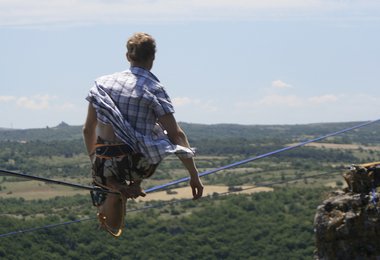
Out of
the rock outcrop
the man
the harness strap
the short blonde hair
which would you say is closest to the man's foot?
the man

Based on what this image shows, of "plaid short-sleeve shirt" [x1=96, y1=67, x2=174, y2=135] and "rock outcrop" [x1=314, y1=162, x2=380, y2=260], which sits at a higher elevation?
"plaid short-sleeve shirt" [x1=96, y1=67, x2=174, y2=135]

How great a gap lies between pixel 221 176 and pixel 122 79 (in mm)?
121732

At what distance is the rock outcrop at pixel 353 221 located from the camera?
29.7ft

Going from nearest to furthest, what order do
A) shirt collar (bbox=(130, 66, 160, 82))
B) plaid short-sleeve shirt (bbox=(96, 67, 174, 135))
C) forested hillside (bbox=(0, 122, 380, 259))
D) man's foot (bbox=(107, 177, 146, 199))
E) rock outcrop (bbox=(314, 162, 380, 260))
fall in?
1. plaid short-sleeve shirt (bbox=(96, 67, 174, 135))
2. shirt collar (bbox=(130, 66, 160, 82))
3. man's foot (bbox=(107, 177, 146, 199))
4. rock outcrop (bbox=(314, 162, 380, 260))
5. forested hillside (bbox=(0, 122, 380, 259))

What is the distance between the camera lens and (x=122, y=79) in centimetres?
703

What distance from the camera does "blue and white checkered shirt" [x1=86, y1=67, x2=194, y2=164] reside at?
6.94 metres

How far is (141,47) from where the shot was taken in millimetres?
6992

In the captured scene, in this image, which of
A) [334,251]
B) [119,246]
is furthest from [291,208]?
[334,251]

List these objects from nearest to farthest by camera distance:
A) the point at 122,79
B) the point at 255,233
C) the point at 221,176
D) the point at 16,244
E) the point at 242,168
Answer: the point at 122,79 < the point at 16,244 < the point at 255,233 < the point at 221,176 < the point at 242,168

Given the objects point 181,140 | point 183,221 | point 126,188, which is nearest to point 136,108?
point 181,140

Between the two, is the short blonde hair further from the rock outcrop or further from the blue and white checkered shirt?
the rock outcrop

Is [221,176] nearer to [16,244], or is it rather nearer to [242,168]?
[242,168]

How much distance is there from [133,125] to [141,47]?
561mm

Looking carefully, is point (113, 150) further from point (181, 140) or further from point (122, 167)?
point (181, 140)
